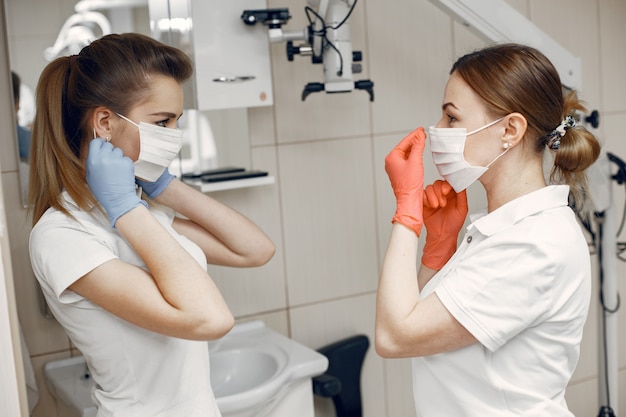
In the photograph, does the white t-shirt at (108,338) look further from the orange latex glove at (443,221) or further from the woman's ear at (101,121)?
the orange latex glove at (443,221)

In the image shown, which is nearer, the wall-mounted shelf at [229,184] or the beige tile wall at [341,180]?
the wall-mounted shelf at [229,184]

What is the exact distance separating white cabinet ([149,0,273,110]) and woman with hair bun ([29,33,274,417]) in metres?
0.48

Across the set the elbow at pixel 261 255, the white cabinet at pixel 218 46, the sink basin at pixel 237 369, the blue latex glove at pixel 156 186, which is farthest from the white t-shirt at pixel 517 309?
the white cabinet at pixel 218 46

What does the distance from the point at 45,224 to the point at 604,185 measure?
6.10 ft

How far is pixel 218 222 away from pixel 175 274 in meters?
0.37

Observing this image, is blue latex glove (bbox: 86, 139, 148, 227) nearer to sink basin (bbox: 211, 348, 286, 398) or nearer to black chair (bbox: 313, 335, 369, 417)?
sink basin (bbox: 211, 348, 286, 398)

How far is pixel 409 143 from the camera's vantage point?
1.55 meters

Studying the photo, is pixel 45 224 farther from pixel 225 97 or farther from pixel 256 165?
pixel 256 165

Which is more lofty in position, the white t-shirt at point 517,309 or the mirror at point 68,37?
the mirror at point 68,37

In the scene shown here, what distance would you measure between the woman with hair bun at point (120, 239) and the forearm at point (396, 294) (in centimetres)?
28

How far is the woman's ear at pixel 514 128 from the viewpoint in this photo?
1.39m

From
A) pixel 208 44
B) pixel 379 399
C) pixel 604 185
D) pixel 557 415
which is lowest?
pixel 379 399

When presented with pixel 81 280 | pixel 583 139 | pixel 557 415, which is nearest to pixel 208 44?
pixel 81 280

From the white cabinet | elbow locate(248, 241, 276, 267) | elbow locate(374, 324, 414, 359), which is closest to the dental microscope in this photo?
the white cabinet
